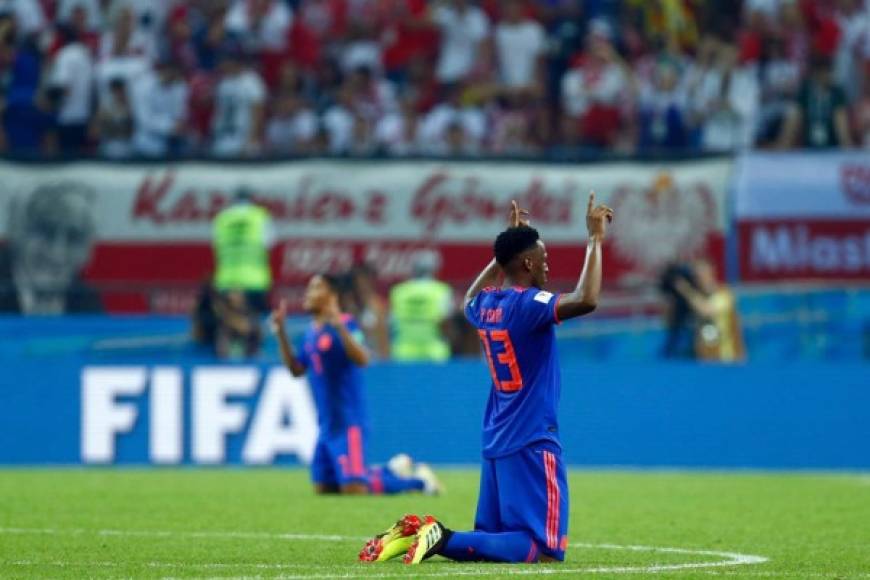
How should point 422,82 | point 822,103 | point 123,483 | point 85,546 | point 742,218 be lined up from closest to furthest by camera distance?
point 85,546 < point 123,483 < point 742,218 < point 822,103 < point 422,82

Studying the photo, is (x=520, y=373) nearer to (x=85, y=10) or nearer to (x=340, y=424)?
(x=340, y=424)

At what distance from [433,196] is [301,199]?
4.79 ft

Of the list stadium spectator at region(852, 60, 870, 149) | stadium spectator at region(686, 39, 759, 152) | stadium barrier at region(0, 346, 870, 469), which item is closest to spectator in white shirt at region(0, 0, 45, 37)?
stadium barrier at region(0, 346, 870, 469)

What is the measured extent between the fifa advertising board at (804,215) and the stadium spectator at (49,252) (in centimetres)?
702

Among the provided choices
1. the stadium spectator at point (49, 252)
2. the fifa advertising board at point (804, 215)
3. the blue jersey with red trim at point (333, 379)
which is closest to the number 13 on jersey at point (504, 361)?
the blue jersey with red trim at point (333, 379)

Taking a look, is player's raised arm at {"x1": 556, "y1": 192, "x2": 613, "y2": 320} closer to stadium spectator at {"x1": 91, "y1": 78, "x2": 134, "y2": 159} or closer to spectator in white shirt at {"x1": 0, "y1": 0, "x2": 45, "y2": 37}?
stadium spectator at {"x1": 91, "y1": 78, "x2": 134, "y2": 159}

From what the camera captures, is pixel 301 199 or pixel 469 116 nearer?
pixel 301 199

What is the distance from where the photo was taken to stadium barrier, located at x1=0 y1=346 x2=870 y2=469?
19719 millimetres

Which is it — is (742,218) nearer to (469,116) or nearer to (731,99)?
(731,99)

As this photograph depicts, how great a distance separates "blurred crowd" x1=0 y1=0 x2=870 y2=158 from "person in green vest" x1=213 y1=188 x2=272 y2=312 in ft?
3.63

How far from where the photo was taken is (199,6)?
24750 millimetres

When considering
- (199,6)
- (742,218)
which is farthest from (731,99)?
(199,6)

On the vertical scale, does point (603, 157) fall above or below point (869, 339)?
above

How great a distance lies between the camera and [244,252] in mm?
20672
